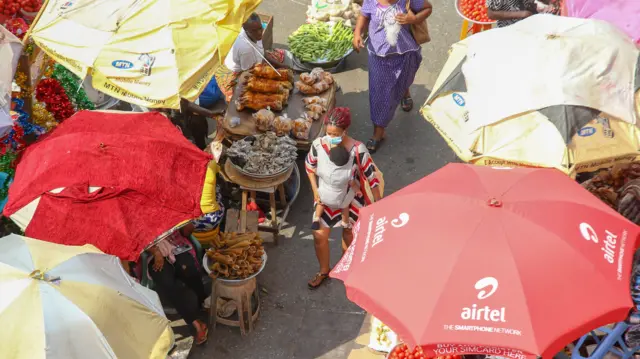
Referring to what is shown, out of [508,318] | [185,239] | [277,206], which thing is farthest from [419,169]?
[508,318]

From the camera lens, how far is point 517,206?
13.7 ft

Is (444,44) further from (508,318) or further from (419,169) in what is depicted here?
(508,318)

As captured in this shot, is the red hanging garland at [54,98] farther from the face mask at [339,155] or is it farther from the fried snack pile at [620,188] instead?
the fried snack pile at [620,188]

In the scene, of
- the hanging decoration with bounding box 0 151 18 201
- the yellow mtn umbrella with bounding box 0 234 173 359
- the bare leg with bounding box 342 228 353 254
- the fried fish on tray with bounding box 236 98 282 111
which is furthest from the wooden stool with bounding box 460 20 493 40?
the yellow mtn umbrella with bounding box 0 234 173 359

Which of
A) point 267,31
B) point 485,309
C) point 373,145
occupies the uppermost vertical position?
point 485,309

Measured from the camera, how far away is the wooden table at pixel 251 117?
7273 millimetres

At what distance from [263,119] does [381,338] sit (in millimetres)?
2747

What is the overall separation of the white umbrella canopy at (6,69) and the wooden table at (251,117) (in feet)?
7.48

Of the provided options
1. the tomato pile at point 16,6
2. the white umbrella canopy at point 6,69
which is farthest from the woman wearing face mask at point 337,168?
the tomato pile at point 16,6

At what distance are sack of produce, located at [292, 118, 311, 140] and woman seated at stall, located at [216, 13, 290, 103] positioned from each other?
827 millimetres

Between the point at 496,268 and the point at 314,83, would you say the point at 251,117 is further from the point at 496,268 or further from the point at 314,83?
the point at 496,268

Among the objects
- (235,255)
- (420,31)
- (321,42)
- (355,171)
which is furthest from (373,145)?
(235,255)

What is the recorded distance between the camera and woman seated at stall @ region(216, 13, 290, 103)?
25.2 ft

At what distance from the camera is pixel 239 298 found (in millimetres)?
6012
